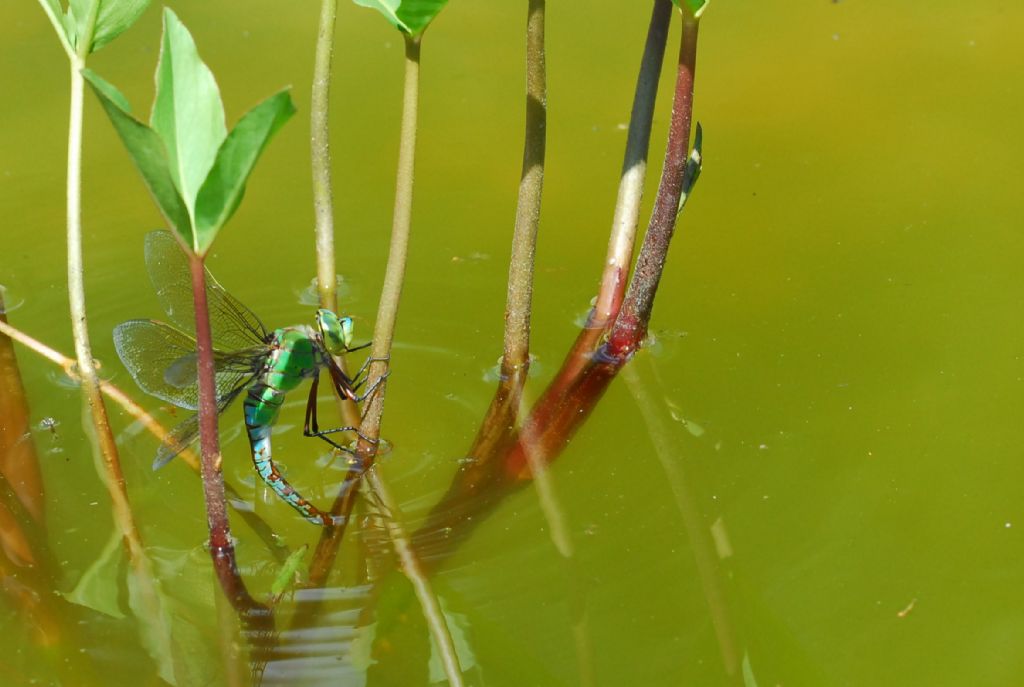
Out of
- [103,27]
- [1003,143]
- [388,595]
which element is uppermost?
[1003,143]

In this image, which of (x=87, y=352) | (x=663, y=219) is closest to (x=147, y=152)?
(x=87, y=352)

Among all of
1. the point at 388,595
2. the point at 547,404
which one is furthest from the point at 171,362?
the point at 547,404

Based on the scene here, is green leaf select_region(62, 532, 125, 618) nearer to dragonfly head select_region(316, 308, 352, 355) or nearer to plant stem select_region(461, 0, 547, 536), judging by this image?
dragonfly head select_region(316, 308, 352, 355)

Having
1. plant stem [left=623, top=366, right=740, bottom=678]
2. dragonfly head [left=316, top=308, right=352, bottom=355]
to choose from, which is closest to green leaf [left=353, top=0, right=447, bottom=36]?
dragonfly head [left=316, top=308, right=352, bottom=355]

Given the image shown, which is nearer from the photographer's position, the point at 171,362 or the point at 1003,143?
the point at 171,362

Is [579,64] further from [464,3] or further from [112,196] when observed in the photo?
[112,196]

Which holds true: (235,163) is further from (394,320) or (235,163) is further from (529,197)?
(529,197)
